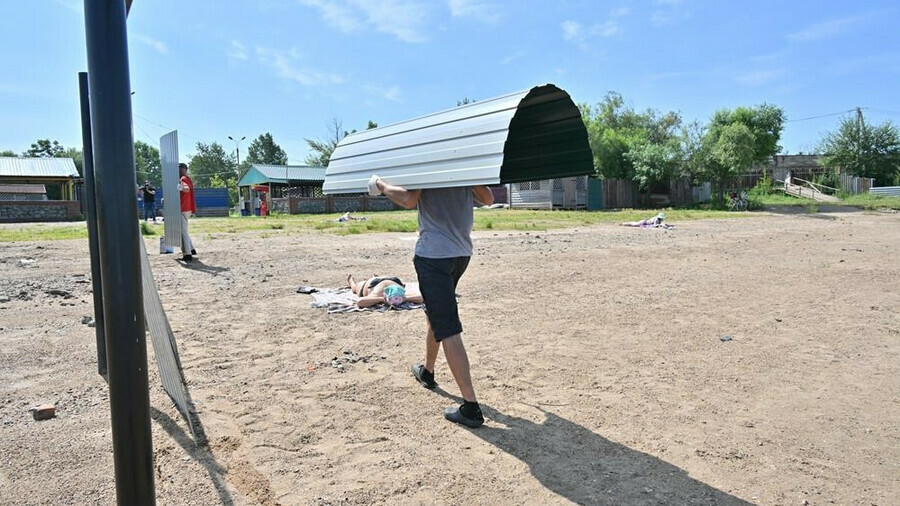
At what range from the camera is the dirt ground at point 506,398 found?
2852 mm

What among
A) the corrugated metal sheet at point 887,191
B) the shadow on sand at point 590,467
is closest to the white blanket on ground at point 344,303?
the shadow on sand at point 590,467

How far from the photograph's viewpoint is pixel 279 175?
143 ft

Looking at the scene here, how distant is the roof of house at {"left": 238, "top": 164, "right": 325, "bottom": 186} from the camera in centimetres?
4266

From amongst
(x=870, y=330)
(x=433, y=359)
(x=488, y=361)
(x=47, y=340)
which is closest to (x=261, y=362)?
(x=433, y=359)

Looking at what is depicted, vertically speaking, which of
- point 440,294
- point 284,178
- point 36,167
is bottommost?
point 440,294

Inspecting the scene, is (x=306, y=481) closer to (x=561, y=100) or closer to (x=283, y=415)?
(x=283, y=415)

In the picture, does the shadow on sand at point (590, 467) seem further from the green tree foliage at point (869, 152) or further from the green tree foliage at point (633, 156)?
the green tree foliage at point (869, 152)

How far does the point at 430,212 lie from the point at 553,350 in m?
2.19

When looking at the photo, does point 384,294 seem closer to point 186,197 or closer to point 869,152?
point 186,197

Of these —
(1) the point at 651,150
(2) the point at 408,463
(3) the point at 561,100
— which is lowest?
(2) the point at 408,463

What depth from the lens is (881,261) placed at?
10.6 metres

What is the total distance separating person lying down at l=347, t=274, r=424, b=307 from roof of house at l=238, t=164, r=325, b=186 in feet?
120

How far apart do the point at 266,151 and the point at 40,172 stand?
2274 inches

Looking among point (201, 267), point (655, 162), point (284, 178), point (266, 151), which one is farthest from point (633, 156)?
point (266, 151)
